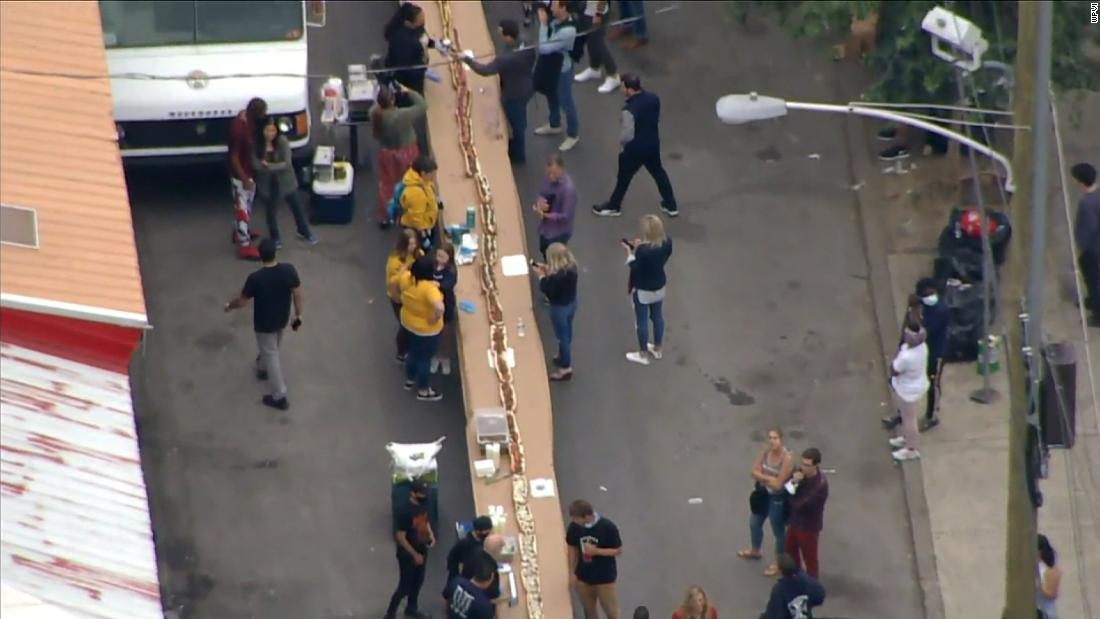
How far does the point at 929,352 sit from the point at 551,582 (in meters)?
4.11

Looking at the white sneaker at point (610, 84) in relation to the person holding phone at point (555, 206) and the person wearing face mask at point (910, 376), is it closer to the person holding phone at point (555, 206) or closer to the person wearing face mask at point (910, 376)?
the person holding phone at point (555, 206)

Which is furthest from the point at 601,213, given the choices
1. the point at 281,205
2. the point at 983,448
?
the point at 983,448

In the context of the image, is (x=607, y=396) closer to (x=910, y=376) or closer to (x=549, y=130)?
(x=910, y=376)

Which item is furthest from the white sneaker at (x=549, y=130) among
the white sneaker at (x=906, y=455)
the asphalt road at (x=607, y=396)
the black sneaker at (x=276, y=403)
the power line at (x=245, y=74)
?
the white sneaker at (x=906, y=455)

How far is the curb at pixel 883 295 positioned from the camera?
20.4 meters

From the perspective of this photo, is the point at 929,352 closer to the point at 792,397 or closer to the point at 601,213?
the point at 792,397

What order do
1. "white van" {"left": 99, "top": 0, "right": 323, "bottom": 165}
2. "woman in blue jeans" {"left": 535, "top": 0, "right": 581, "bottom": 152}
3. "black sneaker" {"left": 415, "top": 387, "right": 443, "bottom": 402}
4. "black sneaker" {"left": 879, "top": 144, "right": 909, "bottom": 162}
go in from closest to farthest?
1. "black sneaker" {"left": 415, "top": 387, "right": 443, "bottom": 402}
2. "white van" {"left": 99, "top": 0, "right": 323, "bottom": 165}
3. "woman in blue jeans" {"left": 535, "top": 0, "right": 581, "bottom": 152}
4. "black sneaker" {"left": 879, "top": 144, "right": 909, "bottom": 162}

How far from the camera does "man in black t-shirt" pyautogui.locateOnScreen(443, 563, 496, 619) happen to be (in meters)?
18.3

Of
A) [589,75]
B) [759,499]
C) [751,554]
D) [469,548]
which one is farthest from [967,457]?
[589,75]

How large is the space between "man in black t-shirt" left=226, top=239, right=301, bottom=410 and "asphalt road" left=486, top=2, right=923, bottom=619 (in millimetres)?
2449

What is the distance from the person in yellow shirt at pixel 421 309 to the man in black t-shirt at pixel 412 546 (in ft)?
6.68

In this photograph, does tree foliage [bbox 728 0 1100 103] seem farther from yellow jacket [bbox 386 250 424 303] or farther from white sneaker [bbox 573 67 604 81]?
yellow jacket [bbox 386 250 424 303]

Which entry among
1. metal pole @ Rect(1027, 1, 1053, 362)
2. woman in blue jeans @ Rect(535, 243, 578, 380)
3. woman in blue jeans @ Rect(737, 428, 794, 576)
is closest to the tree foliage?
woman in blue jeans @ Rect(535, 243, 578, 380)

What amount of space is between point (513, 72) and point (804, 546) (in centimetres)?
632
